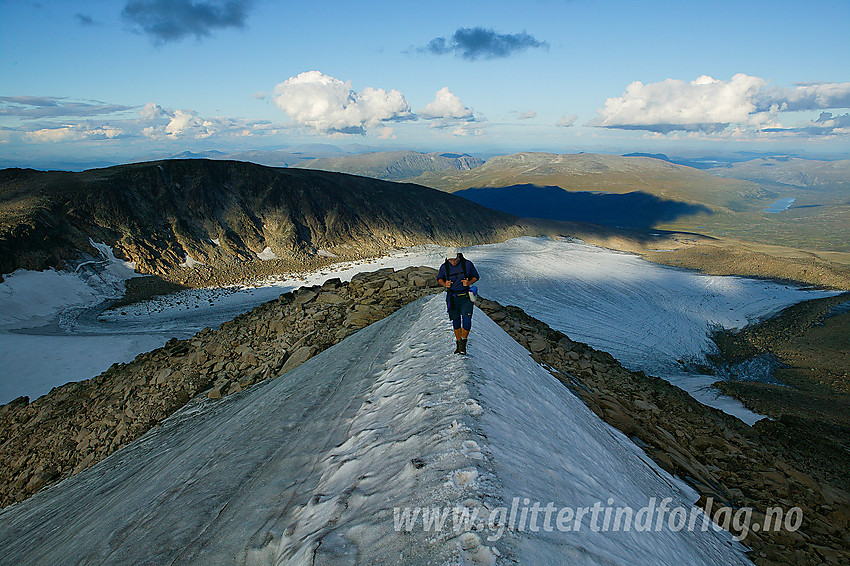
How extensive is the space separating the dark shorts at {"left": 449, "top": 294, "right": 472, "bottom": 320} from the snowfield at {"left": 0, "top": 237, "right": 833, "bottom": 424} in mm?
12191

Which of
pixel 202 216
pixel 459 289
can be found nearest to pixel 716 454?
pixel 459 289

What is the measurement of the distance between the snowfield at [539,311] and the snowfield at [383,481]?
11.3 m

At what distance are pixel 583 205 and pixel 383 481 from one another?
180679mm

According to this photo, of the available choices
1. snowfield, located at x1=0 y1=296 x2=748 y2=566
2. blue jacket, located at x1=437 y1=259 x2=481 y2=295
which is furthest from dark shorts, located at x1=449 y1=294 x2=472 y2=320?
snowfield, located at x1=0 y1=296 x2=748 y2=566

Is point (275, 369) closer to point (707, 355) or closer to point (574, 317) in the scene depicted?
point (574, 317)

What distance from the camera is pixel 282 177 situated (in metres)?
49.9

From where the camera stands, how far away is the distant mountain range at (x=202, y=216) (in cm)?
3198

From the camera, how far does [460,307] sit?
23.0ft

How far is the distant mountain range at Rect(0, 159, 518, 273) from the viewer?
32.0m

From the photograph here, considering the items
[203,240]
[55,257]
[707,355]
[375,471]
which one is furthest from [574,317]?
[55,257]

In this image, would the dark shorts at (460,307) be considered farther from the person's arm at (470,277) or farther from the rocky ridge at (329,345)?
the rocky ridge at (329,345)

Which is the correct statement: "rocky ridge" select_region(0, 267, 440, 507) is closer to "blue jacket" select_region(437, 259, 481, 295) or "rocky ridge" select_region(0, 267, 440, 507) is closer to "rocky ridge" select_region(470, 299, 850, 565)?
"rocky ridge" select_region(470, 299, 850, 565)

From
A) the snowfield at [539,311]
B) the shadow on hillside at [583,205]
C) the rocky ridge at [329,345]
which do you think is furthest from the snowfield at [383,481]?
the shadow on hillside at [583,205]

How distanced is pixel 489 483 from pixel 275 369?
915cm
